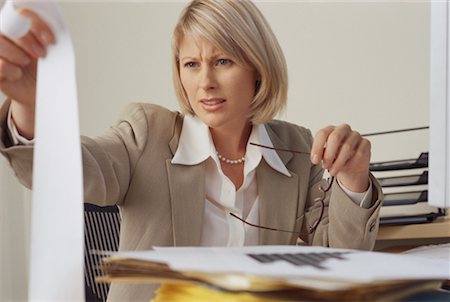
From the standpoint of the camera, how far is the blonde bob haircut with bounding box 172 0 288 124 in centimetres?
103

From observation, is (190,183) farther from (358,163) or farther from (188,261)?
(188,261)

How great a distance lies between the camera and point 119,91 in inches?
95.9

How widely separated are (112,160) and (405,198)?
66cm

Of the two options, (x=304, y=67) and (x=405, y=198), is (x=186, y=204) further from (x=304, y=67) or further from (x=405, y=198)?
(x=304, y=67)

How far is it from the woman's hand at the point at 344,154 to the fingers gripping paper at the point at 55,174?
1.19 ft

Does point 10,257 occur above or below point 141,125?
below

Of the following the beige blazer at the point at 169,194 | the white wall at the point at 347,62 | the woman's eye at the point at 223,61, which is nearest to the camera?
the beige blazer at the point at 169,194

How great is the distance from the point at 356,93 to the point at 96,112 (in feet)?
3.23

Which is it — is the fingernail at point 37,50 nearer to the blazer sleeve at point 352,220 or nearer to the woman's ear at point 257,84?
the blazer sleeve at point 352,220

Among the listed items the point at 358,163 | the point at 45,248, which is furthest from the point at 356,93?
the point at 45,248

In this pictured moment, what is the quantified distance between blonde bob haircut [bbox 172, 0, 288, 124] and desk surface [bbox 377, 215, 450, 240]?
35 cm

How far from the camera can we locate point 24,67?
23.8 inches

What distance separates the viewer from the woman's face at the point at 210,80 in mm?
1019

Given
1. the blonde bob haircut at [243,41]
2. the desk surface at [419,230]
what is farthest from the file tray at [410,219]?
the blonde bob haircut at [243,41]
